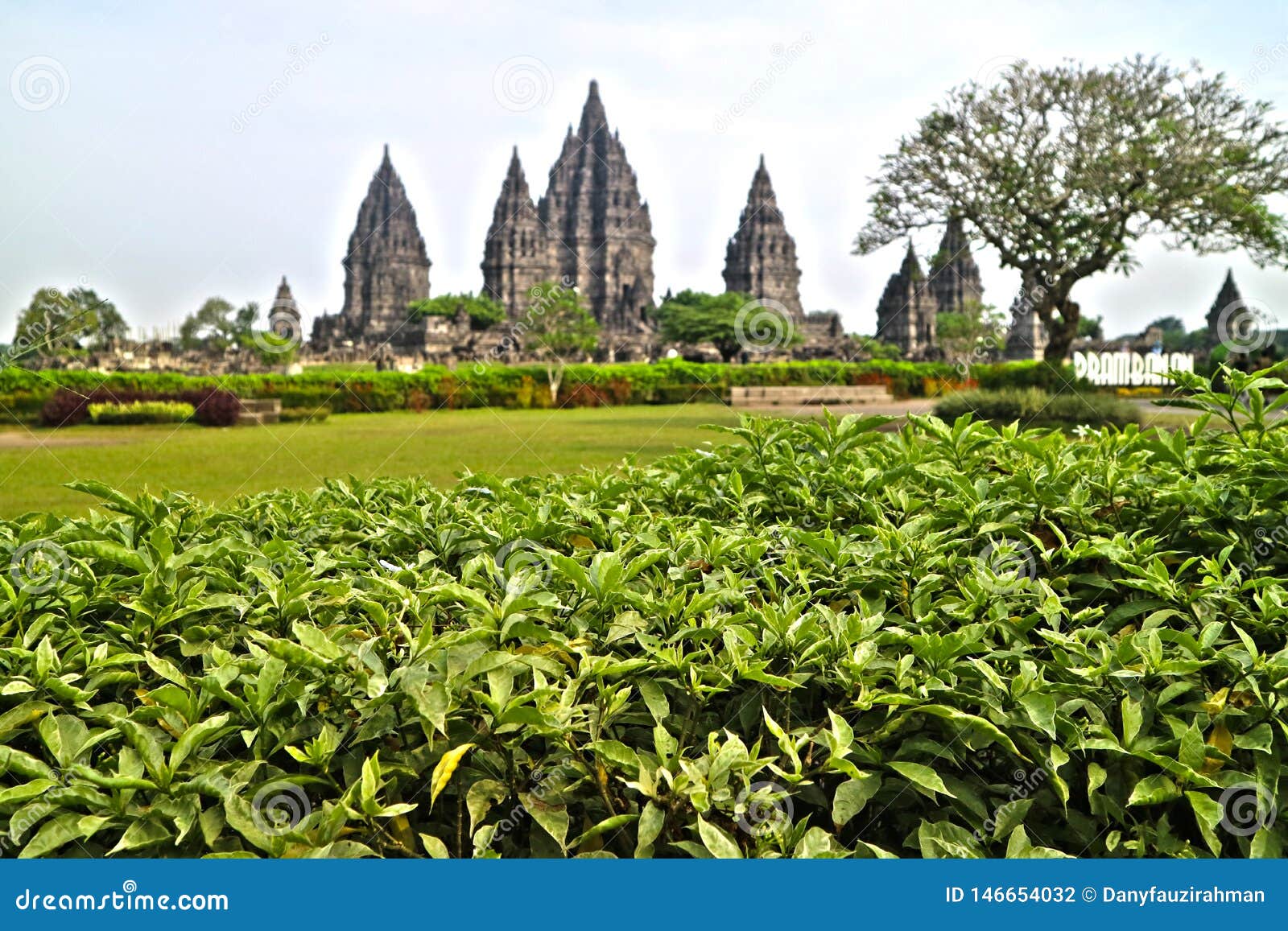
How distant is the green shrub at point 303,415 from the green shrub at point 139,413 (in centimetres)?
201

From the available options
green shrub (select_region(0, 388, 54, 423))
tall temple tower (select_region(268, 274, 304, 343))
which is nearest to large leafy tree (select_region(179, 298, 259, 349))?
tall temple tower (select_region(268, 274, 304, 343))

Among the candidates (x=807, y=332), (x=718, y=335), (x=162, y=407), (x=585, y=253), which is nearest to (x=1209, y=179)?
(x=162, y=407)

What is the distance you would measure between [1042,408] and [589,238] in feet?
205

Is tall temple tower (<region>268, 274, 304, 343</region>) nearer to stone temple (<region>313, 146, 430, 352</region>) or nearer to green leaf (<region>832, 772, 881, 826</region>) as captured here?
stone temple (<region>313, 146, 430, 352</region>)

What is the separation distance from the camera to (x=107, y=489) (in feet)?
7.67

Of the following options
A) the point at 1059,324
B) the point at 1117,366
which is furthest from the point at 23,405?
the point at 1117,366

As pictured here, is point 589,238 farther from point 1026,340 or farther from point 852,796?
point 852,796

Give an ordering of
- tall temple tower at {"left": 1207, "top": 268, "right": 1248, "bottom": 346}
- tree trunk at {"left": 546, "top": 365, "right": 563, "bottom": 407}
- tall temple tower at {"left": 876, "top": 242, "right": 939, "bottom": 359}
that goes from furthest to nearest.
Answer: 1. tall temple tower at {"left": 876, "top": 242, "right": 939, "bottom": 359}
2. tall temple tower at {"left": 1207, "top": 268, "right": 1248, "bottom": 346}
3. tree trunk at {"left": 546, "top": 365, "right": 563, "bottom": 407}

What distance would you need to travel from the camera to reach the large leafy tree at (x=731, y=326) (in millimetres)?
53562

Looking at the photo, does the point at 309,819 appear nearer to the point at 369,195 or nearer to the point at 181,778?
the point at 181,778

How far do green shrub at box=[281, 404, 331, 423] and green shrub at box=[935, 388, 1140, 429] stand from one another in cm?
1351

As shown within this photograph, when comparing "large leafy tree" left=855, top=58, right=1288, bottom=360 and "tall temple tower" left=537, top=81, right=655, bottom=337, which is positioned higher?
"tall temple tower" left=537, top=81, right=655, bottom=337

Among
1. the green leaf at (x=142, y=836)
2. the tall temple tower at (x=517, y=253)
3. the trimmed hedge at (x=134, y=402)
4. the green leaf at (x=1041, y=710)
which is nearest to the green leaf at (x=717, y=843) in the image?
the green leaf at (x=1041, y=710)

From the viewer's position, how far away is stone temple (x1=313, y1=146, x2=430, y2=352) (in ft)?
247
